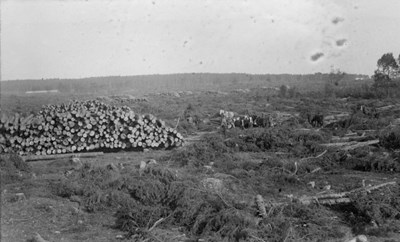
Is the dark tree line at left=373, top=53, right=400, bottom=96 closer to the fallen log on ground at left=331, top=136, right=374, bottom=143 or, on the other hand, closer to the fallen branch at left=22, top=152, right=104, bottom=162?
the fallen log on ground at left=331, top=136, right=374, bottom=143

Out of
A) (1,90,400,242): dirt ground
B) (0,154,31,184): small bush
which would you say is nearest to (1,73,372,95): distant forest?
(1,90,400,242): dirt ground

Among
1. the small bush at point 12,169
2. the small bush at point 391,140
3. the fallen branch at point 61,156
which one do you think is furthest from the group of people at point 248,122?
the small bush at point 12,169

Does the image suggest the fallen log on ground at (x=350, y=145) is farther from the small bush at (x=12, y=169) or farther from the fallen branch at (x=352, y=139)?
the small bush at (x=12, y=169)

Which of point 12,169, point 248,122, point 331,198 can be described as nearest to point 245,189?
point 331,198

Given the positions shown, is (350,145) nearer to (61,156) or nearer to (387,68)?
(61,156)

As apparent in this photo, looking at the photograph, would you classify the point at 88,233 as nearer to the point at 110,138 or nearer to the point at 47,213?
the point at 47,213

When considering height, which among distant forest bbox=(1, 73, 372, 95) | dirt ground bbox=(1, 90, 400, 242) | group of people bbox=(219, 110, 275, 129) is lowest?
dirt ground bbox=(1, 90, 400, 242)

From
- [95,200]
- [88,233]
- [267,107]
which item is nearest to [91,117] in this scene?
[95,200]
